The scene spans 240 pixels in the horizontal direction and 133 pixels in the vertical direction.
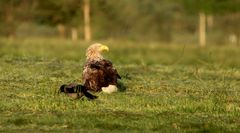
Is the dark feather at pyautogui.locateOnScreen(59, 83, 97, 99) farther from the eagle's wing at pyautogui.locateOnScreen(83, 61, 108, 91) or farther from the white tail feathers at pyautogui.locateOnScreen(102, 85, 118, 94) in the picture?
the white tail feathers at pyautogui.locateOnScreen(102, 85, 118, 94)

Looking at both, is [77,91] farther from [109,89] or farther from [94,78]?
[109,89]

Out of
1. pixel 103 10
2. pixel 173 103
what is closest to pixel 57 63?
pixel 173 103

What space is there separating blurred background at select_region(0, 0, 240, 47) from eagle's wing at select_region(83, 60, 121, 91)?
3206 cm

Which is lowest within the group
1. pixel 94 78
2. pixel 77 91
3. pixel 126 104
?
pixel 126 104

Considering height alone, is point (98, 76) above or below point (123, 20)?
below

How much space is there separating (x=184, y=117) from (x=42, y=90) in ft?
11.1

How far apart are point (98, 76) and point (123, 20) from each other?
48544mm

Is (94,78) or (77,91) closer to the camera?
(77,91)

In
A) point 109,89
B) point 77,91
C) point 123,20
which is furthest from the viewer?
point 123,20

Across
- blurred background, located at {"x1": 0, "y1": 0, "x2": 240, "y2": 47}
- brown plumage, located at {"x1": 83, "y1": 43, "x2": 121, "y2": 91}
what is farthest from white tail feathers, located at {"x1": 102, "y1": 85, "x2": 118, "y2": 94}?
blurred background, located at {"x1": 0, "y1": 0, "x2": 240, "y2": 47}

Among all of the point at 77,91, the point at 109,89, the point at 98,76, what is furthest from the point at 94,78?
the point at 77,91

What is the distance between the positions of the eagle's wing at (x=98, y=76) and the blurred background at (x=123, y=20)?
3206cm

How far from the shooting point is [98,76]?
13883 millimetres

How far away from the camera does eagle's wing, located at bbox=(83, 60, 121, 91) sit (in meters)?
13.9
